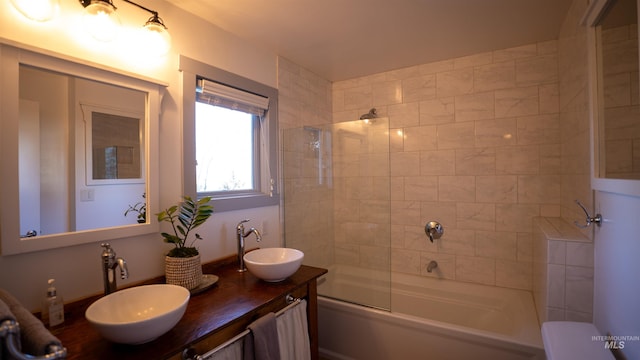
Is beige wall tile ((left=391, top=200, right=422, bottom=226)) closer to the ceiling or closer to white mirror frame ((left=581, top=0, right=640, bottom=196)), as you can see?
the ceiling

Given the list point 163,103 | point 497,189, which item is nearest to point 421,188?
point 497,189

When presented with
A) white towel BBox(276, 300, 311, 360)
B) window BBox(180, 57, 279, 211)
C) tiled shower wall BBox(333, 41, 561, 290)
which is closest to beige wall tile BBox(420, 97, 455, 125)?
tiled shower wall BBox(333, 41, 561, 290)

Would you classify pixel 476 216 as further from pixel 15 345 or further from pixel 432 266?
pixel 15 345

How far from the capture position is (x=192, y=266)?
1543mm

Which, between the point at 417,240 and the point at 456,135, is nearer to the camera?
the point at 456,135

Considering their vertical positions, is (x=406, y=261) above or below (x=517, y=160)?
below

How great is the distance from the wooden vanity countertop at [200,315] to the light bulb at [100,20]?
4.17 feet

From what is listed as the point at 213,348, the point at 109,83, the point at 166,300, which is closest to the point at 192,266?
the point at 166,300

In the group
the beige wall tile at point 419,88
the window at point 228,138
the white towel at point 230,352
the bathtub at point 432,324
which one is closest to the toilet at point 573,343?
the bathtub at point 432,324

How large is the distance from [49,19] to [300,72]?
74.6 inches

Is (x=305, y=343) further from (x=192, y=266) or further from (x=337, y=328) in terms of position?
(x=192, y=266)

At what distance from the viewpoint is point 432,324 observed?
1.98 metres

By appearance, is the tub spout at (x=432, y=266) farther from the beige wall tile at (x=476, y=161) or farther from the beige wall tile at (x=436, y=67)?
the beige wall tile at (x=436, y=67)

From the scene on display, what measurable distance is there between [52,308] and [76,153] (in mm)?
677
